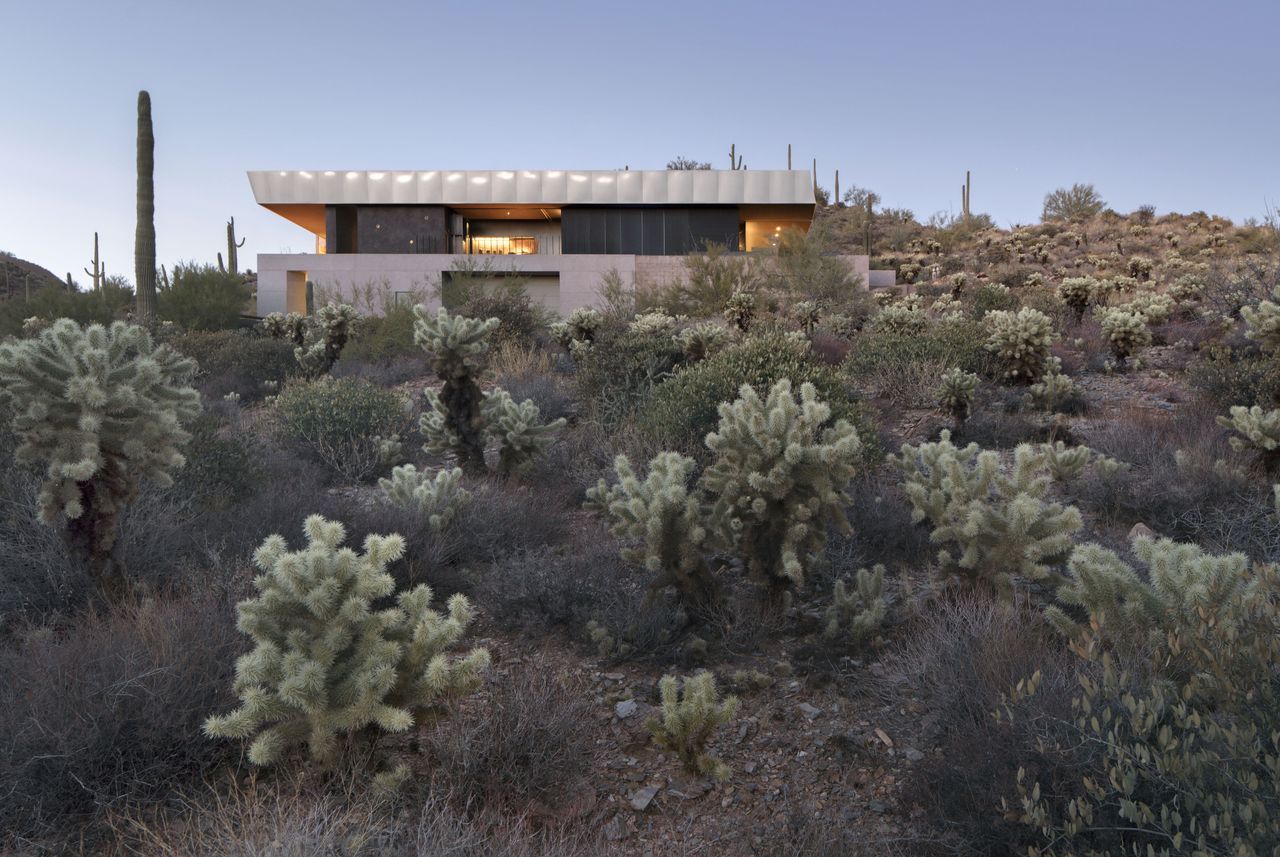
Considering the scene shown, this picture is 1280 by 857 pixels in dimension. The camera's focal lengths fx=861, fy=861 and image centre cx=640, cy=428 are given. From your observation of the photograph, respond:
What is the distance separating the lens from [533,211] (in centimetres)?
3161

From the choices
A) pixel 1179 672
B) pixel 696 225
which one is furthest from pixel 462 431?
pixel 696 225

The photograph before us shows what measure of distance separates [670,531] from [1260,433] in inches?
198

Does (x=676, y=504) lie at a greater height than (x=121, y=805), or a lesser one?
greater

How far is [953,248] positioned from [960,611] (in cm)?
3570

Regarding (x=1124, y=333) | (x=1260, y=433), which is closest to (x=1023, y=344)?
(x=1124, y=333)

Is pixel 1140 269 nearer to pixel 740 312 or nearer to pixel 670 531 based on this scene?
pixel 740 312

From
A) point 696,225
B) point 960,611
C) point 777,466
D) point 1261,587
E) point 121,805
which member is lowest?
point 121,805

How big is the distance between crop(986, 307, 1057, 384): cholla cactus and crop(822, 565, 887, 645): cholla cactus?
7.36 m

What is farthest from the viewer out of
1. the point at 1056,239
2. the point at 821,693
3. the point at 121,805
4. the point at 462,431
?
the point at 1056,239

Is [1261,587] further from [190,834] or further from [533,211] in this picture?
[533,211]

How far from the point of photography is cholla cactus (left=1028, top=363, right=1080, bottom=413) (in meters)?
10.1

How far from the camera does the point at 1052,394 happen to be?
10.1 metres

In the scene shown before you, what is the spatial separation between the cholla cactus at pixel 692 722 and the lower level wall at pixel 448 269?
24.5 meters

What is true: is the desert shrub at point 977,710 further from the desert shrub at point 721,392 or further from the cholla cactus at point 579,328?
the cholla cactus at point 579,328
